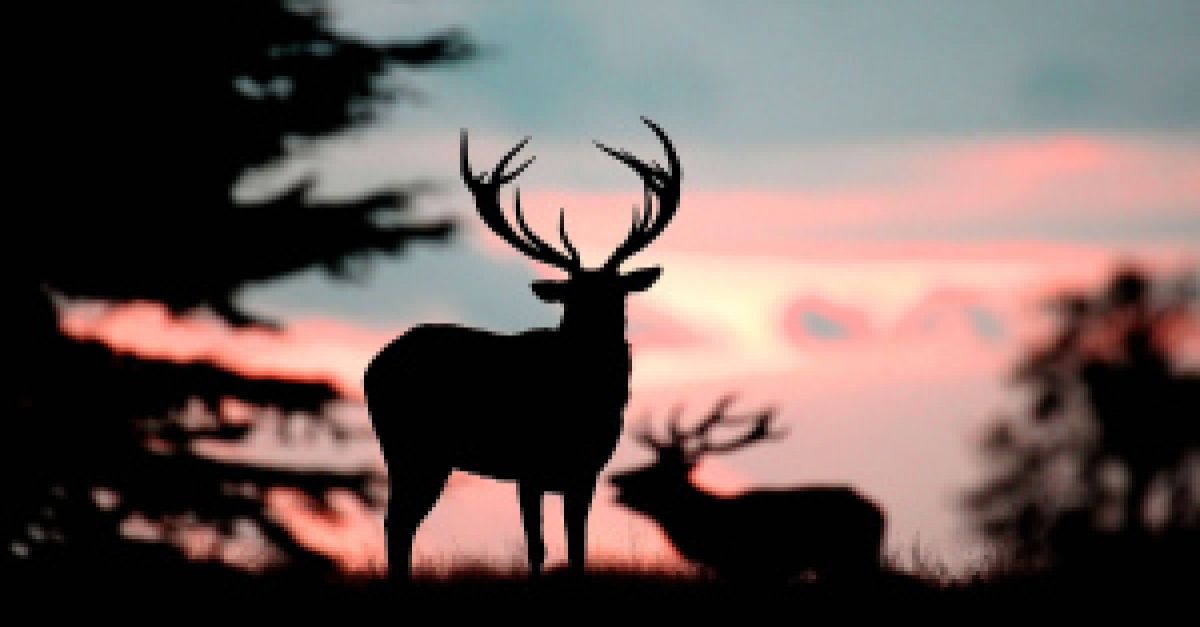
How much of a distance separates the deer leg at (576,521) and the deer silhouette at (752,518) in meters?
3.17

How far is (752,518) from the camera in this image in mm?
13469

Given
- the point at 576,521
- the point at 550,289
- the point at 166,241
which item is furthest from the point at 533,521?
the point at 166,241

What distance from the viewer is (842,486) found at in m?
13.8

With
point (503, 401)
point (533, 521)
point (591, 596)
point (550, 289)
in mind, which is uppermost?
point (550, 289)

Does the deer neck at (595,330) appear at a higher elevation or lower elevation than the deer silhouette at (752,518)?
higher

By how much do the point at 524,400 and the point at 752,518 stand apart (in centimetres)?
388

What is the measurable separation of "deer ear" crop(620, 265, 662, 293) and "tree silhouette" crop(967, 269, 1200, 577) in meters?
9.72

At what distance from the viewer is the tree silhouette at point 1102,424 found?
19.4m

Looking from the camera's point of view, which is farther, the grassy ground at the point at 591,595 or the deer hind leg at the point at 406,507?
the deer hind leg at the point at 406,507

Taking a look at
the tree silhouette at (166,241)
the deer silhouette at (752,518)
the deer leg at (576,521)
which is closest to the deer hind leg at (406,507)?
the deer leg at (576,521)

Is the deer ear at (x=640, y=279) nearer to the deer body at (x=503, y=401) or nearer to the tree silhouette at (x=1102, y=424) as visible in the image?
the deer body at (x=503, y=401)

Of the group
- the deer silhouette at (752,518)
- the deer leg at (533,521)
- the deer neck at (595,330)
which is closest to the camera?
the deer leg at (533,521)

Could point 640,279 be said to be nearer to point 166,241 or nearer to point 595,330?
point 595,330

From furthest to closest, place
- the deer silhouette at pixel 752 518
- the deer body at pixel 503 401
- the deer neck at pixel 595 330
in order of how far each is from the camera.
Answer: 1. the deer silhouette at pixel 752 518
2. the deer neck at pixel 595 330
3. the deer body at pixel 503 401
